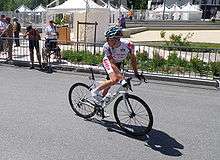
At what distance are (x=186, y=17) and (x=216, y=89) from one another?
51.9 m

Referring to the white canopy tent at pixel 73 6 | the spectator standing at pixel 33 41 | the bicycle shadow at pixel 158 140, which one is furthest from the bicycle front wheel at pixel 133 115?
the white canopy tent at pixel 73 6

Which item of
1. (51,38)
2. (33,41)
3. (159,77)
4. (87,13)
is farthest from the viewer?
(87,13)

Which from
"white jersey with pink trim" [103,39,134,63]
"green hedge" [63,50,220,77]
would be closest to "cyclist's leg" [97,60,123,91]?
"white jersey with pink trim" [103,39,134,63]

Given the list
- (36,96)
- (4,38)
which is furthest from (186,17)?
(36,96)

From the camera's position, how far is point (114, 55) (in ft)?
24.2

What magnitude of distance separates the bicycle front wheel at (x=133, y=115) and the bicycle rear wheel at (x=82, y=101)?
71 cm

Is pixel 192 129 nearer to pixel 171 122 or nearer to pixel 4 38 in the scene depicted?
pixel 171 122

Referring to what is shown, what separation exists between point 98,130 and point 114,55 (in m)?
1.39

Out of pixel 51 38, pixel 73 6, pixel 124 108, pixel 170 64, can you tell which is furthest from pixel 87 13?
pixel 124 108

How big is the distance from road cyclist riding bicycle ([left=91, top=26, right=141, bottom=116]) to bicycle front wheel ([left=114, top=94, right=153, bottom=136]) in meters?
0.38

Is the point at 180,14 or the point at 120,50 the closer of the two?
the point at 120,50

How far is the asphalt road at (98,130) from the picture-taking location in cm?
629

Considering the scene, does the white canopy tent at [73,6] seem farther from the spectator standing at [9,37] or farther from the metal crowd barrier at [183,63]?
the metal crowd barrier at [183,63]

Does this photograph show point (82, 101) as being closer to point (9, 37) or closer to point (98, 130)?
point (98, 130)
